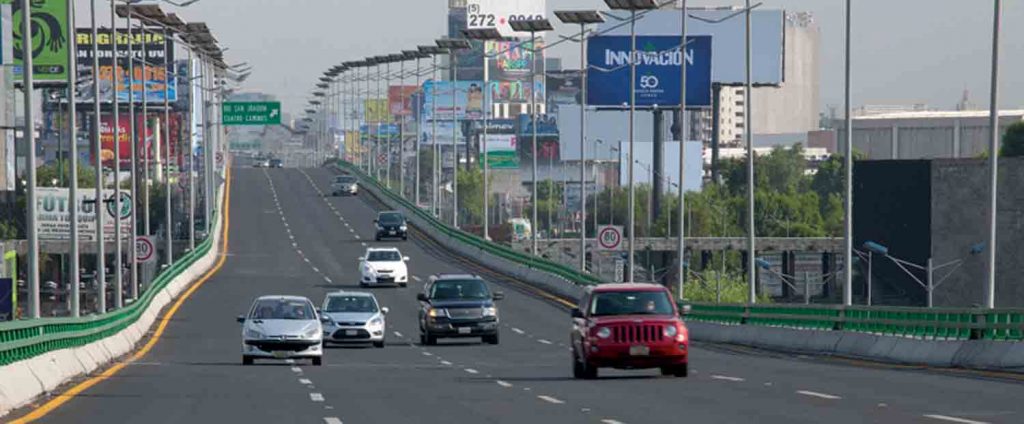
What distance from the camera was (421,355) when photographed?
46750mm

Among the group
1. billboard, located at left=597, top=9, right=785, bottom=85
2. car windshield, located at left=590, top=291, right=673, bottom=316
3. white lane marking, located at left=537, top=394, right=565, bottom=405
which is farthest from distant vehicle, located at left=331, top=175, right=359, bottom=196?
white lane marking, located at left=537, top=394, right=565, bottom=405

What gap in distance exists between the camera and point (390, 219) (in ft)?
365

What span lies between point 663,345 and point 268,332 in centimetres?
1137

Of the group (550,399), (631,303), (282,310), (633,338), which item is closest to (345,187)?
(282,310)

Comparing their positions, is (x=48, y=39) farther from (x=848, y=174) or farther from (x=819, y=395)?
(x=819, y=395)

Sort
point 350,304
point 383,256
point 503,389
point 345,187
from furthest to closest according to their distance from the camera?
point 345,187 < point 383,256 < point 350,304 < point 503,389

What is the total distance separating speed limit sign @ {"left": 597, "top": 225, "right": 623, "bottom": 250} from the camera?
7138 cm

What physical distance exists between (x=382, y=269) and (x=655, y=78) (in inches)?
2640

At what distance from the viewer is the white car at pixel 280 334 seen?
41406 mm

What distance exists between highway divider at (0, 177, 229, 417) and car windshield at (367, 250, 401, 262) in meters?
18.0

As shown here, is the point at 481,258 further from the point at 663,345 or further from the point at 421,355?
the point at 663,345

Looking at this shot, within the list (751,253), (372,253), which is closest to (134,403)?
(751,253)

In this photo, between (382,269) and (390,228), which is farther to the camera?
(390,228)

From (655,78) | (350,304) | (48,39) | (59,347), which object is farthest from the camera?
(655,78)
